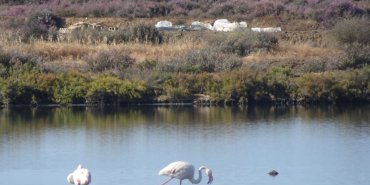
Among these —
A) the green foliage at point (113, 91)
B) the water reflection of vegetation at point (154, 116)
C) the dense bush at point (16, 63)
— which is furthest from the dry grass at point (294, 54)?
the dense bush at point (16, 63)

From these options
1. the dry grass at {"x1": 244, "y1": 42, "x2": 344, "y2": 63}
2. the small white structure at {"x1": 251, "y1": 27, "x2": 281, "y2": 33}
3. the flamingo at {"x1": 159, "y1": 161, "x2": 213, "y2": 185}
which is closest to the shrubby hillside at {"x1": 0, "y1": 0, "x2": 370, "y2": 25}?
the small white structure at {"x1": 251, "y1": 27, "x2": 281, "y2": 33}

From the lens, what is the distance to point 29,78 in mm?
38688

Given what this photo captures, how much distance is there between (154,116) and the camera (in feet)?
114

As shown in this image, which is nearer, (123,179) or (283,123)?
(123,179)

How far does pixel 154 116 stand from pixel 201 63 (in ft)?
22.9

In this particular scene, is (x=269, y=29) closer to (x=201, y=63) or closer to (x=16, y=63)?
(x=201, y=63)

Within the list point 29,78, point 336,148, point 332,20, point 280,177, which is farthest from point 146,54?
point 280,177

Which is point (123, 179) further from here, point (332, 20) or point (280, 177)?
point (332, 20)

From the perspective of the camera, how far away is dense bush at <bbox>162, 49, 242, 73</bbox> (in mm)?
40875

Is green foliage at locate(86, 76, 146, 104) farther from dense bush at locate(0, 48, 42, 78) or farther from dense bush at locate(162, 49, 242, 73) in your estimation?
dense bush at locate(0, 48, 42, 78)

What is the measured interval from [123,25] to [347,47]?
14.5 m

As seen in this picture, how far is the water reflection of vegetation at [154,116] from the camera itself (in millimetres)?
33000

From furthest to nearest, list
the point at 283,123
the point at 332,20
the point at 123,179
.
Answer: the point at 332,20 < the point at 283,123 < the point at 123,179

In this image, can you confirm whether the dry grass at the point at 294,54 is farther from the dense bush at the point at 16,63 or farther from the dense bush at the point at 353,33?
the dense bush at the point at 16,63
